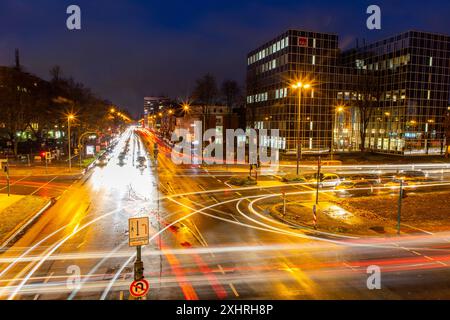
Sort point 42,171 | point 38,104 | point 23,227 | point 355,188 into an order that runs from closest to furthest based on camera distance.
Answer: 1. point 23,227
2. point 355,188
3. point 42,171
4. point 38,104

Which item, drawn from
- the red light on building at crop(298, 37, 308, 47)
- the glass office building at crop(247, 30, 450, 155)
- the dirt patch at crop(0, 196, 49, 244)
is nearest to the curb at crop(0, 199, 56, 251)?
the dirt patch at crop(0, 196, 49, 244)

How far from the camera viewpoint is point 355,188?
116 feet

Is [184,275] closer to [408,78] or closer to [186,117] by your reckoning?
[408,78]

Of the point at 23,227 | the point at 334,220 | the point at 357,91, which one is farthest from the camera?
the point at 357,91

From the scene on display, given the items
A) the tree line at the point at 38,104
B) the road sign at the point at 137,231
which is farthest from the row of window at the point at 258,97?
the road sign at the point at 137,231

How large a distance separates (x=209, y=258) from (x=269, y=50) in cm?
6905

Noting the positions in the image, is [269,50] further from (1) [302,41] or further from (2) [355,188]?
(2) [355,188]

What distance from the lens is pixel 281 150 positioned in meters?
73.8

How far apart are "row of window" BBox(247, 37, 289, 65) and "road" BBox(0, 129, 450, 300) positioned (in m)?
51.8

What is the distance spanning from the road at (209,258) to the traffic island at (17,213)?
2.14 feet

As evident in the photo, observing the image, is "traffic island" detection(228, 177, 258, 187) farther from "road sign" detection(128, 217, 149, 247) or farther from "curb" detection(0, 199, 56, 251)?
"road sign" detection(128, 217, 149, 247)

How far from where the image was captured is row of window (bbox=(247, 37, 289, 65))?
71.9 metres

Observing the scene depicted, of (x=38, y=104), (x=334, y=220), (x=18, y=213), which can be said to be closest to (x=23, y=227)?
(x=18, y=213)

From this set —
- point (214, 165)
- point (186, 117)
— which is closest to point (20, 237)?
point (214, 165)
